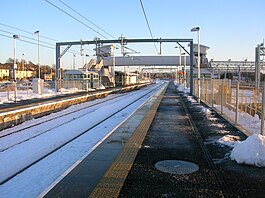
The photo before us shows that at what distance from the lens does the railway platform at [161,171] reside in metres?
5.27

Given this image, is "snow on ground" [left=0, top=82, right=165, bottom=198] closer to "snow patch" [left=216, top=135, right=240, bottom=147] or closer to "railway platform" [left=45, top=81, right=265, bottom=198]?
"railway platform" [left=45, top=81, right=265, bottom=198]

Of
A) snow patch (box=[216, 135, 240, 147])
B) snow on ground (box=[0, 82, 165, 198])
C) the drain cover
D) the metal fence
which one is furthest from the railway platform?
the metal fence

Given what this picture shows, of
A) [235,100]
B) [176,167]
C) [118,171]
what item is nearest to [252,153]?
[176,167]

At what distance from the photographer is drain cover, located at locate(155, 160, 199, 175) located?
640cm

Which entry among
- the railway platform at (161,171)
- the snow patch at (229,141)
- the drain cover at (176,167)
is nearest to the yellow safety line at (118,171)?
the railway platform at (161,171)

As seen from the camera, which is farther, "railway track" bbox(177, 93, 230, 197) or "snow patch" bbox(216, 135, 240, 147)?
"snow patch" bbox(216, 135, 240, 147)

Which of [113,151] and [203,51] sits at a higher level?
[203,51]

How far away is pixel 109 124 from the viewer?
1462 cm

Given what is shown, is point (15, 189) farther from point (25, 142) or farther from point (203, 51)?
Result: point (203, 51)

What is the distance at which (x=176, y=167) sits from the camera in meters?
6.70

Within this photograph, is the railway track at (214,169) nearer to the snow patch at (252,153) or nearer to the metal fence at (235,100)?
the snow patch at (252,153)

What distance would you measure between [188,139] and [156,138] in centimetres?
99

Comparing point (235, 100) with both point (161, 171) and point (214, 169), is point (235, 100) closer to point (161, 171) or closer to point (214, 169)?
point (214, 169)

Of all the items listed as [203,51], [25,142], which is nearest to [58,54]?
[25,142]
